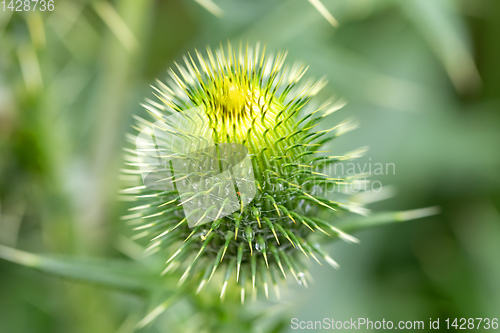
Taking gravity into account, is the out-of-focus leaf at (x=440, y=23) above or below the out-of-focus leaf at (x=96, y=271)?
above

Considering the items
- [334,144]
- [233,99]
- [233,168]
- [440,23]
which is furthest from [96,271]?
[440,23]

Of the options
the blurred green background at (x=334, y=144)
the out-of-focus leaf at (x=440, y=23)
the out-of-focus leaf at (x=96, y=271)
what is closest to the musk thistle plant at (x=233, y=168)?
the out-of-focus leaf at (x=96, y=271)

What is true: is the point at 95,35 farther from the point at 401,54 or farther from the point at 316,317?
the point at 316,317

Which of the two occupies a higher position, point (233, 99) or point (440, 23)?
point (440, 23)

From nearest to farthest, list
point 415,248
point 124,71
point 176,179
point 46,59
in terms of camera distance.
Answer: point 176,179 → point 46,59 → point 124,71 → point 415,248

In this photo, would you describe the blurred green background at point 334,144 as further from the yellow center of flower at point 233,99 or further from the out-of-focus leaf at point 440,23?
the yellow center of flower at point 233,99

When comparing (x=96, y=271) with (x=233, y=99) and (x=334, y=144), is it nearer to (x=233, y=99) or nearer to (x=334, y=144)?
(x=233, y=99)

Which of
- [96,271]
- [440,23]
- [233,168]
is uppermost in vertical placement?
[440,23]

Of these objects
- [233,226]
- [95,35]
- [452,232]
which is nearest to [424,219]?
[452,232]
